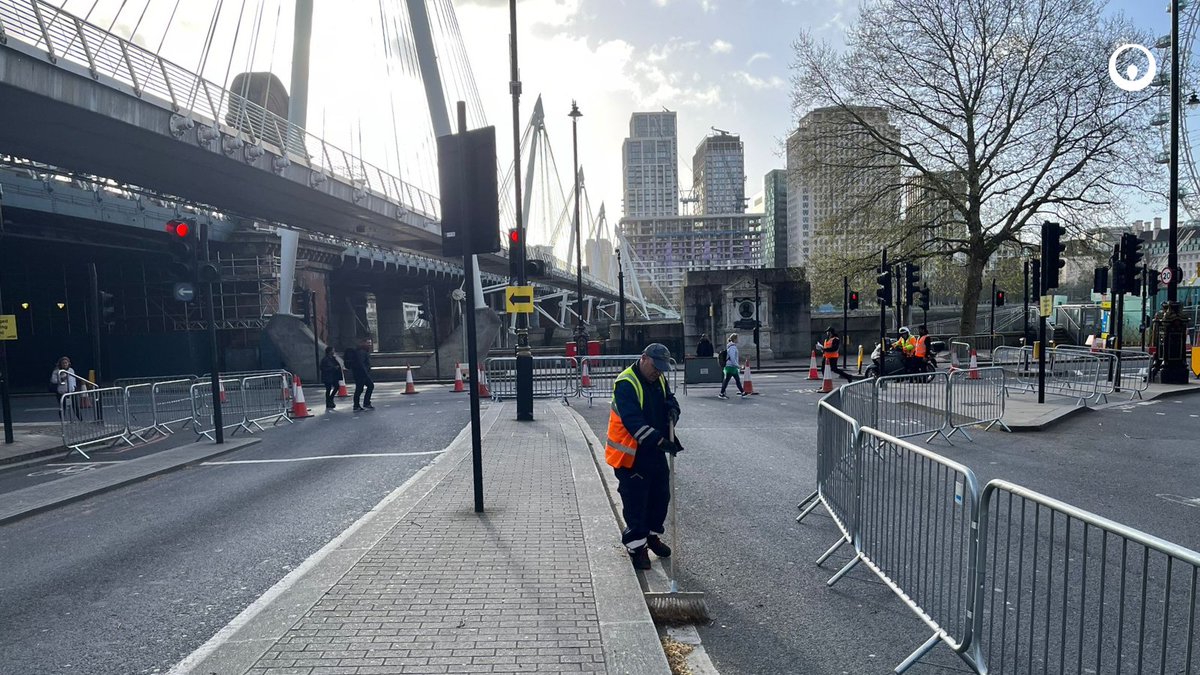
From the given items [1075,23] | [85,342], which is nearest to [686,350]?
[1075,23]

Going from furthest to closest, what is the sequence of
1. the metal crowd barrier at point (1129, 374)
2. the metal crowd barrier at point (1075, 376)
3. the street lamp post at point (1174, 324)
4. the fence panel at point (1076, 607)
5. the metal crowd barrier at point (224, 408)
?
the street lamp post at point (1174, 324) → the metal crowd barrier at point (1129, 374) → the metal crowd barrier at point (224, 408) → the metal crowd barrier at point (1075, 376) → the fence panel at point (1076, 607)

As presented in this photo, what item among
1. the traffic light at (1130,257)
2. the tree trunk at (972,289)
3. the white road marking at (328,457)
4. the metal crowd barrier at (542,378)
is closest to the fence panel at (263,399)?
the white road marking at (328,457)

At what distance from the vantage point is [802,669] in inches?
144

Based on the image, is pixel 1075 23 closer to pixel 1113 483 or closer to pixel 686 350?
pixel 686 350

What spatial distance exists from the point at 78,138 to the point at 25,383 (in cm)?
2166

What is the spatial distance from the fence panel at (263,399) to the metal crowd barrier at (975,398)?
41.4ft

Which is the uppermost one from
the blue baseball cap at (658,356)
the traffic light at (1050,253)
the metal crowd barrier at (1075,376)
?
the traffic light at (1050,253)

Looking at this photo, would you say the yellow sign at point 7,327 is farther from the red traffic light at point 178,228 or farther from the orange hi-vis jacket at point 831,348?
the orange hi-vis jacket at point 831,348

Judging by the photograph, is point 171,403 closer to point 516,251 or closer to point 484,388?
point 516,251

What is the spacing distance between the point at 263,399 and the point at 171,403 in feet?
5.47

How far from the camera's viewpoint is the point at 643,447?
4.96 m

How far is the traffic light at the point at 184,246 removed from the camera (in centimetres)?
1158

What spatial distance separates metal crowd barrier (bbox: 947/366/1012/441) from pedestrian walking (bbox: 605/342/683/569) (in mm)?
6933

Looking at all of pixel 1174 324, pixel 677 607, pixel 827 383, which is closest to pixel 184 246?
pixel 677 607
